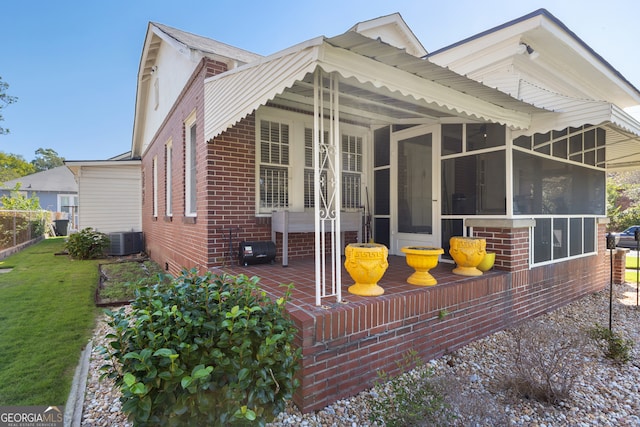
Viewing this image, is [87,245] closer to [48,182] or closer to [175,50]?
[175,50]

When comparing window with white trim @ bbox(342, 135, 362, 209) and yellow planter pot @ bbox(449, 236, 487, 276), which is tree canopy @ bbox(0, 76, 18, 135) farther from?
yellow planter pot @ bbox(449, 236, 487, 276)

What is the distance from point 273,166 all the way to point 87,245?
7.76 metres

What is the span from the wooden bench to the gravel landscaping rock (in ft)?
7.23

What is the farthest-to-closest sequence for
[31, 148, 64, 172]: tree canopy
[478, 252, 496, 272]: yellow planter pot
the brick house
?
[31, 148, 64, 172]: tree canopy, [478, 252, 496, 272]: yellow planter pot, the brick house

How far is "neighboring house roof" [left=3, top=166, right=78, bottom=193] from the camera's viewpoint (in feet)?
92.2

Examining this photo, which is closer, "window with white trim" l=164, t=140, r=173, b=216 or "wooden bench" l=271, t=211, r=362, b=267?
"wooden bench" l=271, t=211, r=362, b=267

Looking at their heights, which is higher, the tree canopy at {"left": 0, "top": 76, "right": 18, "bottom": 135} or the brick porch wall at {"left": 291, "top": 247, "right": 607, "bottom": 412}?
the tree canopy at {"left": 0, "top": 76, "right": 18, "bottom": 135}

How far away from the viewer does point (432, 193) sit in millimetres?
4902

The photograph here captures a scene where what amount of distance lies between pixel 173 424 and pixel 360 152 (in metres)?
5.01

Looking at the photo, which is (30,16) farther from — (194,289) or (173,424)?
(173,424)

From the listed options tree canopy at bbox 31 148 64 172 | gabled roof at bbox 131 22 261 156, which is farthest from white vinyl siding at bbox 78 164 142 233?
tree canopy at bbox 31 148 64 172

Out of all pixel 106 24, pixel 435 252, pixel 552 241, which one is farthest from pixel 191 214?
pixel 106 24

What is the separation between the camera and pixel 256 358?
74.1 inches

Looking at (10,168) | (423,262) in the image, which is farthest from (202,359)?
(10,168)
